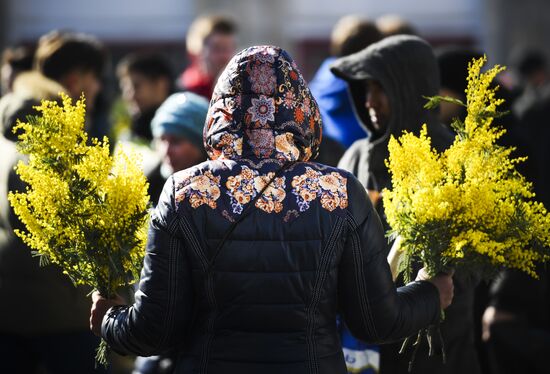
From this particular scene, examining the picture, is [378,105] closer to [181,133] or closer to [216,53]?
[181,133]

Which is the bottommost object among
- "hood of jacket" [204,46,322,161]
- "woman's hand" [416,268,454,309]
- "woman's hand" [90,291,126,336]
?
"woman's hand" [90,291,126,336]

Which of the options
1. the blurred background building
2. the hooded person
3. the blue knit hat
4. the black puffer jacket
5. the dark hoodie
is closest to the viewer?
the black puffer jacket

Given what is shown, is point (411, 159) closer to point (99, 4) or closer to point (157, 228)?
point (157, 228)

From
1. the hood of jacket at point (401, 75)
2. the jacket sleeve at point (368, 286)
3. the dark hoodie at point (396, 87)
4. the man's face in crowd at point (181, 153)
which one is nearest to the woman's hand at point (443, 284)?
the jacket sleeve at point (368, 286)

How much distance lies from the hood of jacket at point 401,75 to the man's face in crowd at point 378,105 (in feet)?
0.10

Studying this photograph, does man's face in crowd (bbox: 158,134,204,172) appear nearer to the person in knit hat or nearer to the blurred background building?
the person in knit hat

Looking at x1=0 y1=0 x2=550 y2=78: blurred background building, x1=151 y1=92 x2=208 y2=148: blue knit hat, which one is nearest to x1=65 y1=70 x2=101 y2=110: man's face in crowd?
x1=151 y1=92 x2=208 y2=148: blue knit hat

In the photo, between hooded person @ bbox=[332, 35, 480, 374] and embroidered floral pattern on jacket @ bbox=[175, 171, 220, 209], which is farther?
hooded person @ bbox=[332, 35, 480, 374]

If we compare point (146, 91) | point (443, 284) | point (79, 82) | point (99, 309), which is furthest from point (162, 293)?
point (146, 91)

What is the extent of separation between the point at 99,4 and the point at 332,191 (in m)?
13.7

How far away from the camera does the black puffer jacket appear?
108 inches

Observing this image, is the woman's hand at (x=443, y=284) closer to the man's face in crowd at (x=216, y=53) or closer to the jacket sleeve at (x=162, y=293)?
the jacket sleeve at (x=162, y=293)

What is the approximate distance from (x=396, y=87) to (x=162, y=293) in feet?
4.82

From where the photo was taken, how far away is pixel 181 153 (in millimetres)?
4602
